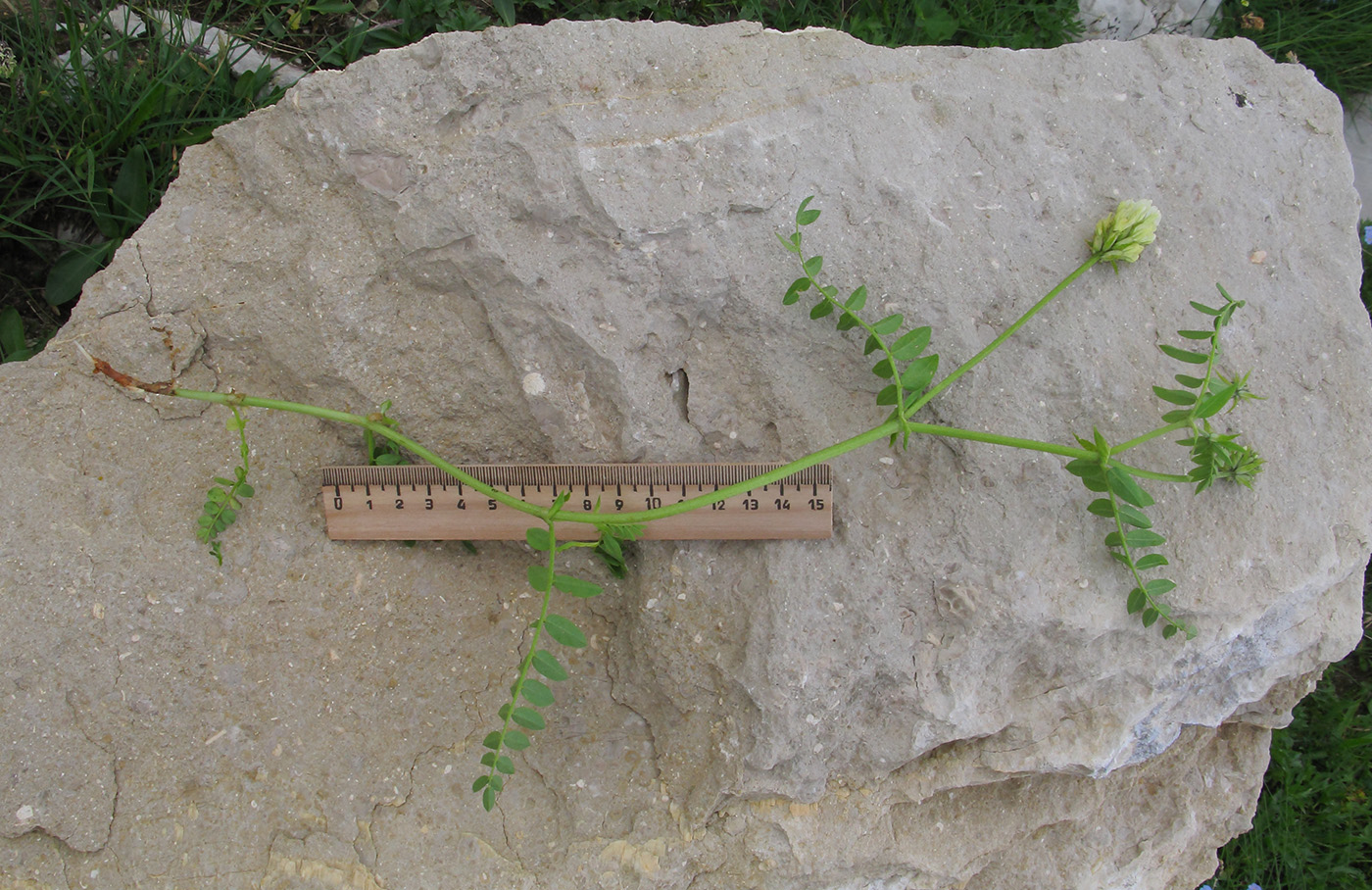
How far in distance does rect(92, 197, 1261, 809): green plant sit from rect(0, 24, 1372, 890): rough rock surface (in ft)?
0.30

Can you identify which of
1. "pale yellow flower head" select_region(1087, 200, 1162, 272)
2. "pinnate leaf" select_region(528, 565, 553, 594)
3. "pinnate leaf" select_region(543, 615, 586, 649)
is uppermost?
"pale yellow flower head" select_region(1087, 200, 1162, 272)

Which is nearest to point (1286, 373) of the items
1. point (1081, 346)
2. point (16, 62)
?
point (1081, 346)

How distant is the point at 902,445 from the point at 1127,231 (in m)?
0.73

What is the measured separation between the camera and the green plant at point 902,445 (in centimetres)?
206

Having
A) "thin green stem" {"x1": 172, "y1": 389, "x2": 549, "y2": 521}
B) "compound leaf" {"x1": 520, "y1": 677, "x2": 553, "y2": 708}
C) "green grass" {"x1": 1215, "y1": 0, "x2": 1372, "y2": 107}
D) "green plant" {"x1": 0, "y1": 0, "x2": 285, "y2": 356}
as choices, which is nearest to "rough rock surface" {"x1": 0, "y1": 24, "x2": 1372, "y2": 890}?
"thin green stem" {"x1": 172, "y1": 389, "x2": 549, "y2": 521}

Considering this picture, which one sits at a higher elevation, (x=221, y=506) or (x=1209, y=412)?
(x=1209, y=412)

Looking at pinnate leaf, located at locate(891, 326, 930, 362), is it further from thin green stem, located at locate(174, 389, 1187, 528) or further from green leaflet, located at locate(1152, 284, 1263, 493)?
green leaflet, located at locate(1152, 284, 1263, 493)

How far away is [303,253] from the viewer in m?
2.40

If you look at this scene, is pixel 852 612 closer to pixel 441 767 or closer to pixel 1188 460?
pixel 1188 460

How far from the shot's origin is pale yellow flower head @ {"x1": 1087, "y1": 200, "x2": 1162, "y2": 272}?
2314 millimetres

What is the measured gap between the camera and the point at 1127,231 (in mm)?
2311

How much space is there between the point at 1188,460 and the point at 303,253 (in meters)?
2.18

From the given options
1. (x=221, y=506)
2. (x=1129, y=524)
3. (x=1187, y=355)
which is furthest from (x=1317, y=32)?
(x=221, y=506)

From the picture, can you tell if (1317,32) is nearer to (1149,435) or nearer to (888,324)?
(1149,435)
